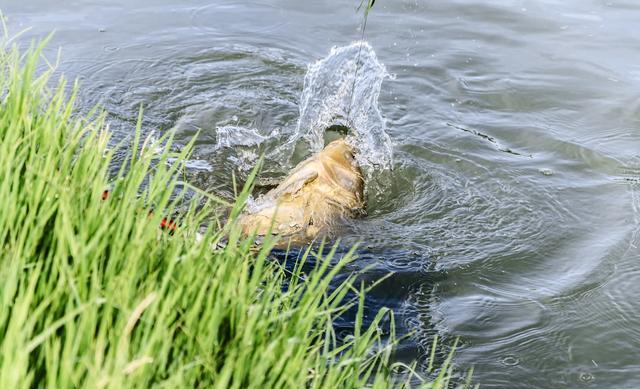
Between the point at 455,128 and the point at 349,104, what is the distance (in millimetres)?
725

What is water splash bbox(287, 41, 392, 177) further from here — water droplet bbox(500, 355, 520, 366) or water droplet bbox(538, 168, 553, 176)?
water droplet bbox(500, 355, 520, 366)

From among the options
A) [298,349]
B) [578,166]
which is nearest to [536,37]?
[578,166]

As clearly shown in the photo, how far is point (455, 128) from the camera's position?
5625 mm

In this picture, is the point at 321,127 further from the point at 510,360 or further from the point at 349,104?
the point at 510,360

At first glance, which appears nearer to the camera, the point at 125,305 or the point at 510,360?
the point at 125,305

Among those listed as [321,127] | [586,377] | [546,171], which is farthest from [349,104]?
[586,377]

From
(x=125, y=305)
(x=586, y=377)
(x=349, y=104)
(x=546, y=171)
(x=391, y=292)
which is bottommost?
(x=586, y=377)

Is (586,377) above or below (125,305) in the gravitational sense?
below

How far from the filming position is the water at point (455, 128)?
3730 mm

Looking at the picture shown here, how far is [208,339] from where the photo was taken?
189cm

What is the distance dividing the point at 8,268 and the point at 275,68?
15.3ft

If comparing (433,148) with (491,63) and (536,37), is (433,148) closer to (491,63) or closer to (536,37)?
(491,63)

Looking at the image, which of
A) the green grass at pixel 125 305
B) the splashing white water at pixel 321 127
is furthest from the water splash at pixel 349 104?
the green grass at pixel 125 305

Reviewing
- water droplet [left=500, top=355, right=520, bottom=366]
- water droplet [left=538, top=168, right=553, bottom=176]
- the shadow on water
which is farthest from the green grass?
water droplet [left=538, top=168, right=553, bottom=176]
